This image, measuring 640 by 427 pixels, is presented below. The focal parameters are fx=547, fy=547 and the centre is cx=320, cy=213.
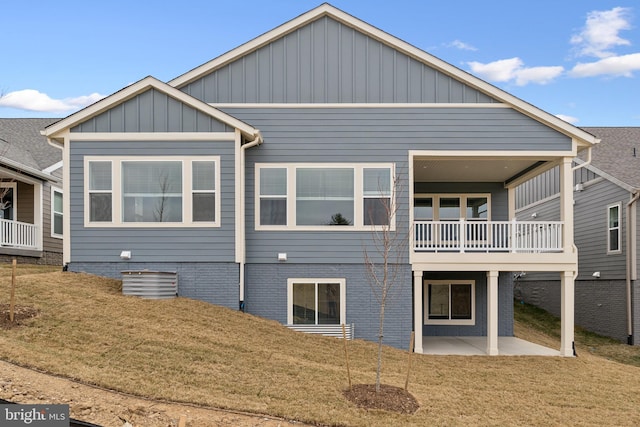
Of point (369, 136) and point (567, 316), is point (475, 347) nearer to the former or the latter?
point (567, 316)

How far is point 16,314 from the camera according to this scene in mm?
8898

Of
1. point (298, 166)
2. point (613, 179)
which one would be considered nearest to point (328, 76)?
point (298, 166)

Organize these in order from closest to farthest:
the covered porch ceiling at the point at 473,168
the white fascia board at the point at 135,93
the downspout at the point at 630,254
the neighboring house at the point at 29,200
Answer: the white fascia board at the point at 135,93, the covered porch ceiling at the point at 473,168, the neighboring house at the point at 29,200, the downspout at the point at 630,254

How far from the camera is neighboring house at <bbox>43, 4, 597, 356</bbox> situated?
12.0m

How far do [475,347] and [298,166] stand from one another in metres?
6.11

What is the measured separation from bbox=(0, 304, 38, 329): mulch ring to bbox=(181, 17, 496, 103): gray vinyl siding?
6.17 m

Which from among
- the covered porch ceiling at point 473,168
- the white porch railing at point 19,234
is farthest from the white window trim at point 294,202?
the white porch railing at point 19,234

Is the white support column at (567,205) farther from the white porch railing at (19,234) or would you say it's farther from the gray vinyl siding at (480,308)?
the white porch railing at (19,234)

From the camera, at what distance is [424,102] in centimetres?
1297

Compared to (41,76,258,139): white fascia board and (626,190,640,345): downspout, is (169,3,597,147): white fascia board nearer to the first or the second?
(41,76,258,139): white fascia board

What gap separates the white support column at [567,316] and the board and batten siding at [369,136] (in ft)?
10.1

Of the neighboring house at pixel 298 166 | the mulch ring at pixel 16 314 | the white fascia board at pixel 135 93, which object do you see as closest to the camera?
the mulch ring at pixel 16 314

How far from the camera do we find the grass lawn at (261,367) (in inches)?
284

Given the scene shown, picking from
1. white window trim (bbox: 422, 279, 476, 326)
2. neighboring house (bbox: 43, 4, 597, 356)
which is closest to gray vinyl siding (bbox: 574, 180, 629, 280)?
white window trim (bbox: 422, 279, 476, 326)
